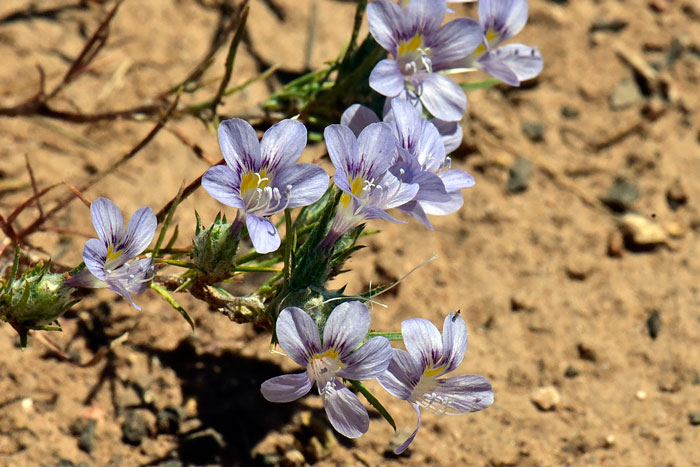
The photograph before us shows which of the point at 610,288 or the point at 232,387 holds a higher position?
the point at 232,387

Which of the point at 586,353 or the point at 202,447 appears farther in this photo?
the point at 586,353

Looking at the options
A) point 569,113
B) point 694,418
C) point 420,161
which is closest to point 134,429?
point 420,161

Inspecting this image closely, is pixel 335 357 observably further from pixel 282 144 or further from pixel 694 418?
pixel 694 418

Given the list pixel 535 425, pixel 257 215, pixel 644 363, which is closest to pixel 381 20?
pixel 257 215

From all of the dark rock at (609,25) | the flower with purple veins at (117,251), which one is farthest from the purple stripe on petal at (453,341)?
the dark rock at (609,25)

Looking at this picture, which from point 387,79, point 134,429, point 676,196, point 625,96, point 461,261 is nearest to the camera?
point 387,79

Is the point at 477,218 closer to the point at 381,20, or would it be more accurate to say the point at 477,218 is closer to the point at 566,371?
the point at 566,371

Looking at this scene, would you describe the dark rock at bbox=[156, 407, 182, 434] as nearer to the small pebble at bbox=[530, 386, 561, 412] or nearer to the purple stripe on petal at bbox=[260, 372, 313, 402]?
the purple stripe on petal at bbox=[260, 372, 313, 402]

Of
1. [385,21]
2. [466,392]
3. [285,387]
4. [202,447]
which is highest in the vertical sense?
[385,21]
